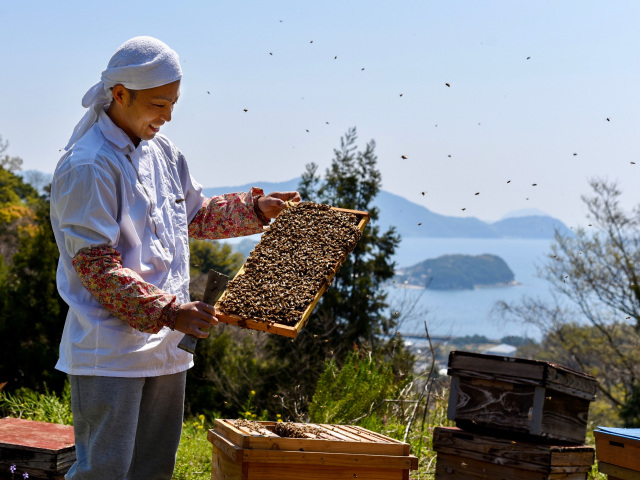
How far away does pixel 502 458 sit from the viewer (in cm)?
391

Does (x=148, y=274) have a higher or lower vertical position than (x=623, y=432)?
higher

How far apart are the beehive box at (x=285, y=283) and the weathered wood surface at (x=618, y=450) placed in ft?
6.51

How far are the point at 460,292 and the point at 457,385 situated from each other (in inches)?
2058

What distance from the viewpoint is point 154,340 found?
2637 millimetres

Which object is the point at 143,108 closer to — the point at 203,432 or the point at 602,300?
the point at 203,432

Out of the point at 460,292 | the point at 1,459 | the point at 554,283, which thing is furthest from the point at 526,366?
the point at 460,292

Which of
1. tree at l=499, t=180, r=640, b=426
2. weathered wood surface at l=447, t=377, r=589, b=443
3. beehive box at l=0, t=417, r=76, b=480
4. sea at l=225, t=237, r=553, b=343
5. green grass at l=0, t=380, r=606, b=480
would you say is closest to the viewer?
beehive box at l=0, t=417, r=76, b=480

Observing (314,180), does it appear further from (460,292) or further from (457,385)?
(460,292)

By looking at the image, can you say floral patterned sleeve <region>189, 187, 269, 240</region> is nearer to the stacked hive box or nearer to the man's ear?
the man's ear

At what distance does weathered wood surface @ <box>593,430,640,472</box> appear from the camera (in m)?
3.84

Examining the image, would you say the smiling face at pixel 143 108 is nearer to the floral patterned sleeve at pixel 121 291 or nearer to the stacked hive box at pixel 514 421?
the floral patterned sleeve at pixel 121 291

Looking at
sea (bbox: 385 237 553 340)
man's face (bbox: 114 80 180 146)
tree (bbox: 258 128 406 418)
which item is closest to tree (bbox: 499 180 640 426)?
sea (bbox: 385 237 553 340)

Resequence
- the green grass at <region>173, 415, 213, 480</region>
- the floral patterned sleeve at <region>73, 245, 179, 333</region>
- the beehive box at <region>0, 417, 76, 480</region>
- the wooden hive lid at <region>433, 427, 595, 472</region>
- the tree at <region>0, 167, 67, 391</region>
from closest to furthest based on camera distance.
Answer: the floral patterned sleeve at <region>73, 245, 179, 333</region>, the beehive box at <region>0, 417, 76, 480</region>, the wooden hive lid at <region>433, 427, 595, 472</region>, the green grass at <region>173, 415, 213, 480</region>, the tree at <region>0, 167, 67, 391</region>

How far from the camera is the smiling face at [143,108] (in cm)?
259
